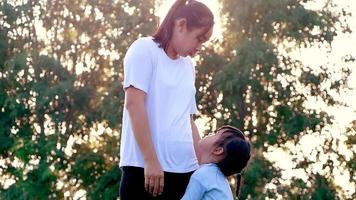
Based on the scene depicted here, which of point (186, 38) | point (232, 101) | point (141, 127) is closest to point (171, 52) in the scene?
point (186, 38)

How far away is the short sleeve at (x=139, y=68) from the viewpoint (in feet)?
9.22

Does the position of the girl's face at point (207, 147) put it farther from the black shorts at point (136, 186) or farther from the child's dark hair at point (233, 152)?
the black shorts at point (136, 186)

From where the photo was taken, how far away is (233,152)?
3002 millimetres

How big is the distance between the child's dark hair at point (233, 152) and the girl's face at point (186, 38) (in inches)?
13.3

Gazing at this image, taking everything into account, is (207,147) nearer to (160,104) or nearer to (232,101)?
(160,104)

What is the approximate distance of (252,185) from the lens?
15.8m

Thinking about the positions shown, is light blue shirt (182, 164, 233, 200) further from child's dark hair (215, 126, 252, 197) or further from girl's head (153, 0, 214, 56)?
girl's head (153, 0, 214, 56)

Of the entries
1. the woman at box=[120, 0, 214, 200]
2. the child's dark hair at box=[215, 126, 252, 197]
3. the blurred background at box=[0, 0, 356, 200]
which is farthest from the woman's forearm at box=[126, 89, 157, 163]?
the blurred background at box=[0, 0, 356, 200]

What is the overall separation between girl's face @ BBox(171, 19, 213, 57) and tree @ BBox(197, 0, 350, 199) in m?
13.2

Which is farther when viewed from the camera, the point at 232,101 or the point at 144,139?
the point at 232,101

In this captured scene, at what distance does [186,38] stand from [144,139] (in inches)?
14.5

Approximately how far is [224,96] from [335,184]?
276cm

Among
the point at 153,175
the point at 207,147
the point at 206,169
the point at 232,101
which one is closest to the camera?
the point at 153,175

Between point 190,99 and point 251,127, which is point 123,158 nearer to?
point 190,99
